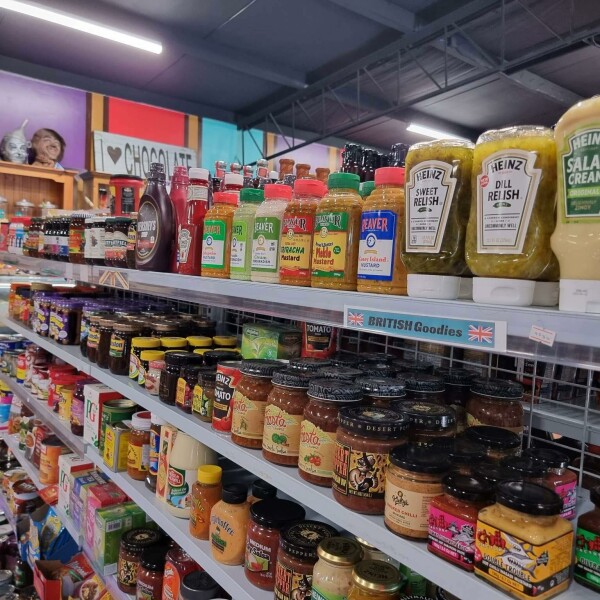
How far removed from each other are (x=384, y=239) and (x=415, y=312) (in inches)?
7.2

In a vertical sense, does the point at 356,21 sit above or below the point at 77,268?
above

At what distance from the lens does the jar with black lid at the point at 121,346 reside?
76.3 inches

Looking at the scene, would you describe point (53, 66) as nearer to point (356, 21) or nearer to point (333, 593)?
point (356, 21)

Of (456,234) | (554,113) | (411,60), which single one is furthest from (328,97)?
(456,234)

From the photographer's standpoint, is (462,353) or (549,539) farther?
(462,353)

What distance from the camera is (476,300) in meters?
0.76

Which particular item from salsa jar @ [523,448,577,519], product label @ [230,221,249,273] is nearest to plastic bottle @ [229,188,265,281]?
product label @ [230,221,249,273]

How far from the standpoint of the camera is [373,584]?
37.6 inches

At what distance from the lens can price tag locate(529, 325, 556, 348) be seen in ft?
2.05

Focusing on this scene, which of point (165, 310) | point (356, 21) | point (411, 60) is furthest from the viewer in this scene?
point (411, 60)

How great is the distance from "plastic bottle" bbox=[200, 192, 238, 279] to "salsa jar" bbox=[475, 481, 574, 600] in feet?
2.89

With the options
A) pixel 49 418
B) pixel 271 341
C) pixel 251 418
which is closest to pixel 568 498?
pixel 251 418

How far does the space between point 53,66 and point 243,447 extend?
728cm

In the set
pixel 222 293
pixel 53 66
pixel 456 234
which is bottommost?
pixel 222 293
